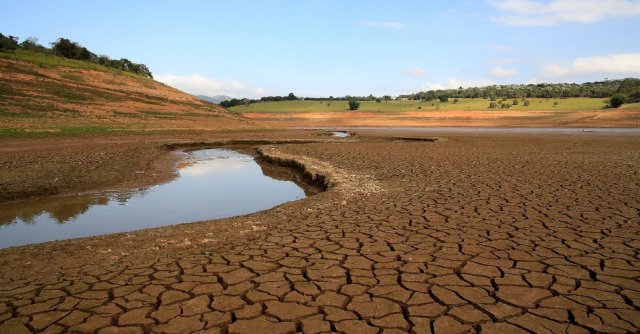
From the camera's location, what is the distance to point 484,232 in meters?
5.71

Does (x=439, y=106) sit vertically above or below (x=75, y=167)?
above

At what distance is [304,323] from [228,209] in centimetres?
625

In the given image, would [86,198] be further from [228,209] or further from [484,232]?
[484,232]

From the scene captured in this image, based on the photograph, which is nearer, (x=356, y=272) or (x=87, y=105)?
(x=356, y=272)

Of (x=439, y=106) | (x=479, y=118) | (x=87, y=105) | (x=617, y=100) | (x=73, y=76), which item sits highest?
(x=73, y=76)

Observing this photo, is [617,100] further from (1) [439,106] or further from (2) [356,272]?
(2) [356,272]

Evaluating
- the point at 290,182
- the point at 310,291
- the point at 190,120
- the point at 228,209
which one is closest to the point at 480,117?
the point at 190,120

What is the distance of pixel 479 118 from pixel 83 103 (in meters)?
45.9

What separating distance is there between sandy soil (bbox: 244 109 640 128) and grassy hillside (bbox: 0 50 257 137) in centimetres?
1249

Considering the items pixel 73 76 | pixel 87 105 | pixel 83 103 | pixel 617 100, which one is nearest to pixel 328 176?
pixel 87 105

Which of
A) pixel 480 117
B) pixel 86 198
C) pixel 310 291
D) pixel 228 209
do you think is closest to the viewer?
pixel 310 291

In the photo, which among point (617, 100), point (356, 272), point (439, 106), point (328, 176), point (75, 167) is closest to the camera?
point (356, 272)

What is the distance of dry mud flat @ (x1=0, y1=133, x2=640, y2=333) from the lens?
10.9 ft

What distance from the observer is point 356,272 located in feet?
14.2
